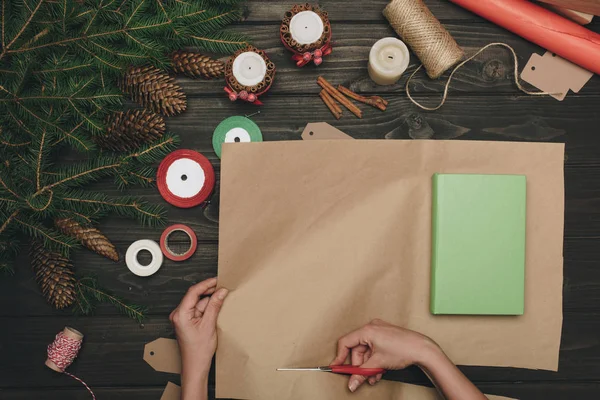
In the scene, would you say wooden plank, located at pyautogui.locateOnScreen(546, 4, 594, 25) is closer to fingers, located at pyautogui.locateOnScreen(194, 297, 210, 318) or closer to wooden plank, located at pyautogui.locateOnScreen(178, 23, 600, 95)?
wooden plank, located at pyautogui.locateOnScreen(178, 23, 600, 95)

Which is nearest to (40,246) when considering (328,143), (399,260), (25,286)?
(25,286)

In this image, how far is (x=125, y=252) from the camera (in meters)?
0.99

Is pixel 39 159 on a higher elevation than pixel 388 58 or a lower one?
lower

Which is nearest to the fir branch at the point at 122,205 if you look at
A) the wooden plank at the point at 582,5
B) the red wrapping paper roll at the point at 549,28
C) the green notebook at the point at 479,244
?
the green notebook at the point at 479,244

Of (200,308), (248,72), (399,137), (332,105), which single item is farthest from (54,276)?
(399,137)

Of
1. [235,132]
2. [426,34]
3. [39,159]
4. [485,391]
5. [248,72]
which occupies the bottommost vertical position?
[485,391]

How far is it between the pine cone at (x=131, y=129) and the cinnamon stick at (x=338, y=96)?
0.36m

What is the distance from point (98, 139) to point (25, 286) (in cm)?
38

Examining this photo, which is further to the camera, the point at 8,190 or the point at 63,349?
the point at 63,349

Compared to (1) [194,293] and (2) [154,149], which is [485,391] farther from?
(2) [154,149]

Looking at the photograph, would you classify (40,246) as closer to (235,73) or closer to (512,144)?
(235,73)

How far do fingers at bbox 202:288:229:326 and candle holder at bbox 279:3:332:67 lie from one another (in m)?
0.54

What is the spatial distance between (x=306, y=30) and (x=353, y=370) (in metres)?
0.71

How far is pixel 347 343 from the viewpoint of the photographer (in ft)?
2.96
